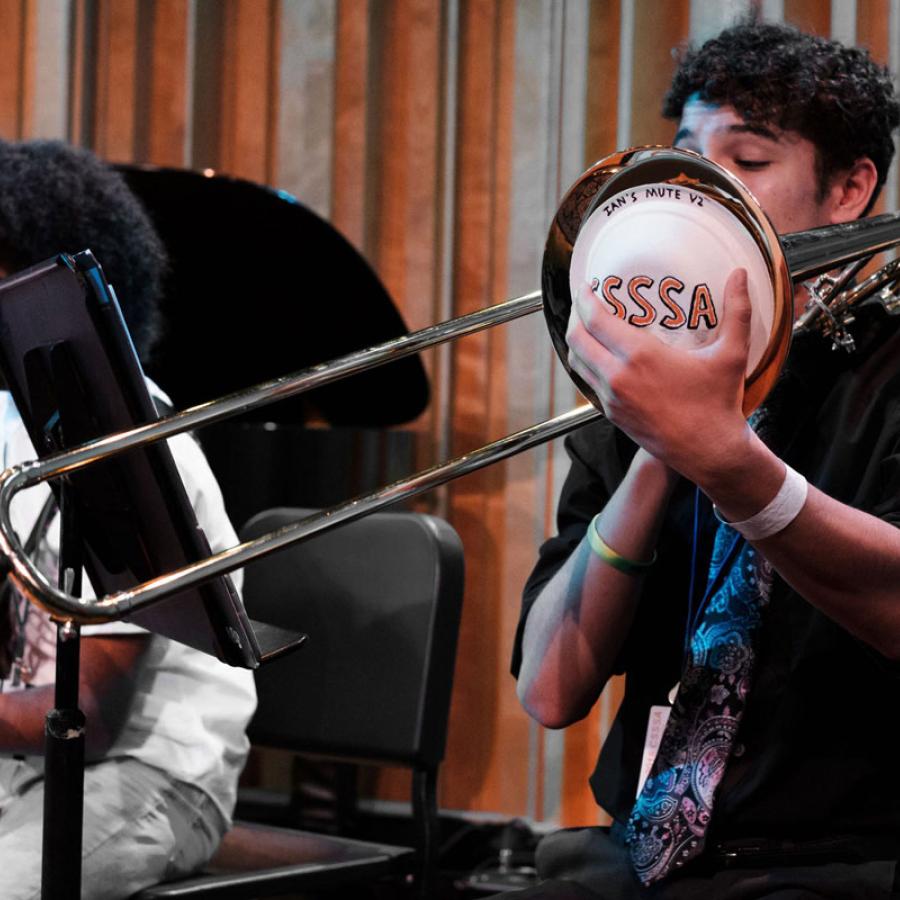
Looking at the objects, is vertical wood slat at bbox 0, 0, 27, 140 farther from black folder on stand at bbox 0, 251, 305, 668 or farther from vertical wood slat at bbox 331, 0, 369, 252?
black folder on stand at bbox 0, 251, 305, 668

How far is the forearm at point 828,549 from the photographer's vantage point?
3.56 feet

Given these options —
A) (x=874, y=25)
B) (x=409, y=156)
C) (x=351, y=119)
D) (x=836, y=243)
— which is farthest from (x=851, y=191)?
(x=351, y=119)

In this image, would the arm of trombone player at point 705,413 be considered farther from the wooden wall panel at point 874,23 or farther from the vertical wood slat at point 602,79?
the vertical wood slat at point 602,79

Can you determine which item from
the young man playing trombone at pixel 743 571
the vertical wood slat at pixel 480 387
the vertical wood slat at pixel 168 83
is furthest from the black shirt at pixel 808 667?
the vertical wood slat at pixel 168 83

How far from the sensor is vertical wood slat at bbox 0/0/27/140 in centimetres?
414

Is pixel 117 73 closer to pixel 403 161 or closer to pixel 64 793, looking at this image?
pixel 403 161

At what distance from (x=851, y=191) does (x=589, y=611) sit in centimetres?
58

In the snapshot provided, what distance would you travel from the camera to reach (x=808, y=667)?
1.35m

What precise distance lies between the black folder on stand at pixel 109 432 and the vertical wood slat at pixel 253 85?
2.59m

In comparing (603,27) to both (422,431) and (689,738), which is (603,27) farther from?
(689,738)

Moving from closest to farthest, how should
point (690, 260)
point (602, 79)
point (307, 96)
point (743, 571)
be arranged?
point (690, 260) < point (743, 571) < point (602, 79) < point (307, 96)

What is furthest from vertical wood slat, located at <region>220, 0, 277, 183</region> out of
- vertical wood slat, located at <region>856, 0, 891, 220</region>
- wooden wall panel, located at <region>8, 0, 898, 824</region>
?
vertical wood slat, located at <region>856, 0, 891, 220</region>

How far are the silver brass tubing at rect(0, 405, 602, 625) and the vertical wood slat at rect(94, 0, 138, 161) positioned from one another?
120 inches

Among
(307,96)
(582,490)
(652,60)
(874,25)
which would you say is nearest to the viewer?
(582,490)
